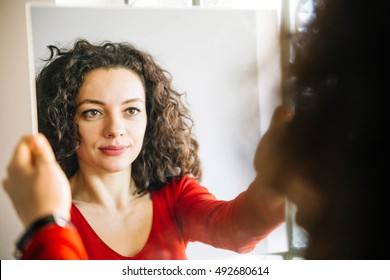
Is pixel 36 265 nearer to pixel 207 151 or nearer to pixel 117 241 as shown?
pixel 117 241

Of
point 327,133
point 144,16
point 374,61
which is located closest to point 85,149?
point 144,16

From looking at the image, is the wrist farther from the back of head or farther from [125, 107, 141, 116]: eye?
the back of head

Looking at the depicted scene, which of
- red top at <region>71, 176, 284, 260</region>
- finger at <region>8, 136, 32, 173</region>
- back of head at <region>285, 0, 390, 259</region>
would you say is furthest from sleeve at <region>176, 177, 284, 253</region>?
finger at <region>8, 136, 32, 173</region>

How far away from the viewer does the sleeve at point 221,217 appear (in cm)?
Result: 108

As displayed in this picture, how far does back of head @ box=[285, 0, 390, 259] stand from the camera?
1.09 m

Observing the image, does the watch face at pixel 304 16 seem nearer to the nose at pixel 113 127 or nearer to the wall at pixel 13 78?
the nose at pixel 113 127

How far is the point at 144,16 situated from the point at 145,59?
98 mm

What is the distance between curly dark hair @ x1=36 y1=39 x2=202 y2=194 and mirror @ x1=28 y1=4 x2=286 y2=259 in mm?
25

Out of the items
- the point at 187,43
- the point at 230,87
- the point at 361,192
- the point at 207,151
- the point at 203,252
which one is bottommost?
the point at 203,252

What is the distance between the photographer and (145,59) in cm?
109

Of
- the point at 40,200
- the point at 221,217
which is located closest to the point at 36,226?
the point at 40,200

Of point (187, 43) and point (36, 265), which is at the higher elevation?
point (187, 43)

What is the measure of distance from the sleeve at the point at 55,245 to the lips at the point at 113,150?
0.18 meters

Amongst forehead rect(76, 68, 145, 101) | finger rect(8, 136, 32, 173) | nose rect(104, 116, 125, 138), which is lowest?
finger rect(8, 136, 32, 173)
